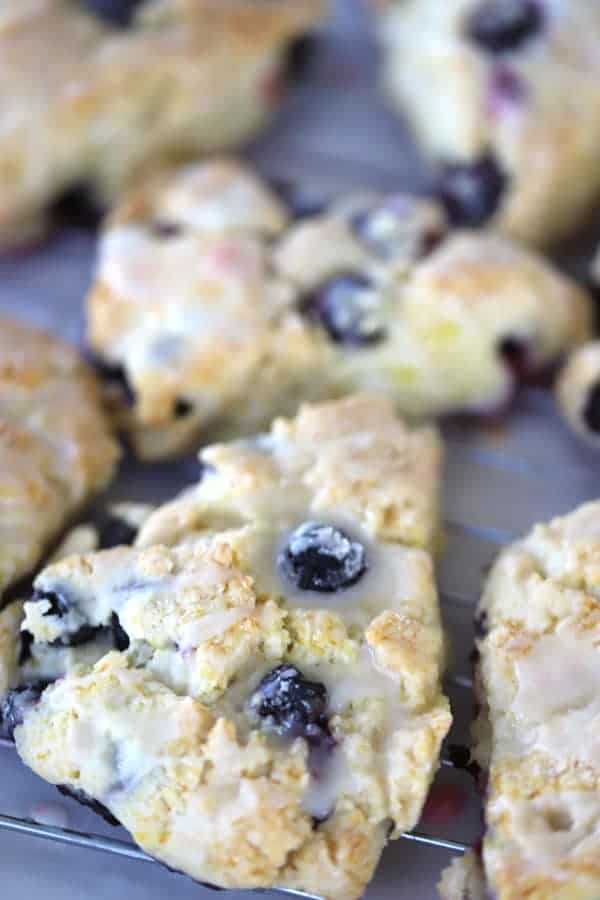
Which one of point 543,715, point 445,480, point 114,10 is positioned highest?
point 114,10

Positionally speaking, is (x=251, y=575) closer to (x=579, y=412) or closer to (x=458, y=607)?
(x=458, y=607)

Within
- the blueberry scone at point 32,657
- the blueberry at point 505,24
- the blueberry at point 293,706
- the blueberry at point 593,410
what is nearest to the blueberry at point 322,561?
the blueberry at point 293,706

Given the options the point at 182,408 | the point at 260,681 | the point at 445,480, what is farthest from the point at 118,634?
the point at 445,480

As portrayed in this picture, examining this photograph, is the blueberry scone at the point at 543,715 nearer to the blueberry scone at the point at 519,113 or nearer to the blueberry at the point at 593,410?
the blueberry at the point at 593,410

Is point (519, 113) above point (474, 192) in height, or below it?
above

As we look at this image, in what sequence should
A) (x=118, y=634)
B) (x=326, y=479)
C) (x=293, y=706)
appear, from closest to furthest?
(x=293, y=706) → (x=118, y=634) → (x=326, y=479)

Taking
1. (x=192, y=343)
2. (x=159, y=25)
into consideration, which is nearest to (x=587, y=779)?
(x=192, y=343)

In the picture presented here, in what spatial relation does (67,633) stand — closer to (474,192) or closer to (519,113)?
(474,192)
